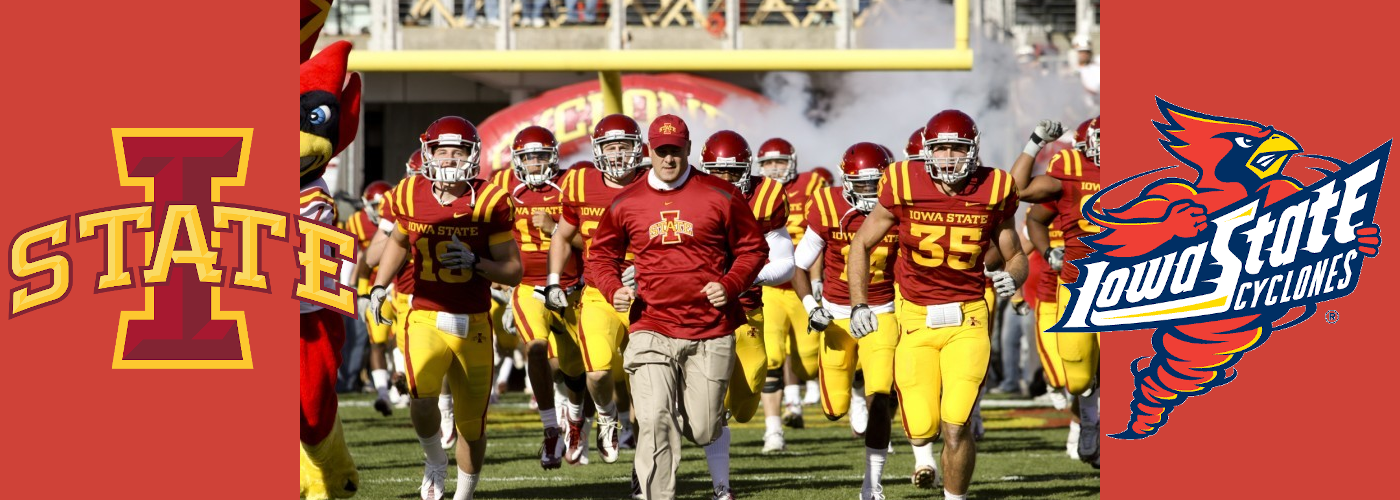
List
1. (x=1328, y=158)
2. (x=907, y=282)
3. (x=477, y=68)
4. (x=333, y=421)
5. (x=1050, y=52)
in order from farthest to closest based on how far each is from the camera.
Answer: (x=1050, y=52), (x=477, y=68), (x=907, y=282), (x=333, y=421), (x=1328, y=158)

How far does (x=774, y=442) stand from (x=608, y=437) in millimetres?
1439

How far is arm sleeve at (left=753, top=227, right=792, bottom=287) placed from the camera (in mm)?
9180

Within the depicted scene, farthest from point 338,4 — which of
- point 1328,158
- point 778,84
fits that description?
point 1328,158

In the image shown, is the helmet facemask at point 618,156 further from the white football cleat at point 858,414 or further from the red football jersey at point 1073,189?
the white football cleat at point 858,414

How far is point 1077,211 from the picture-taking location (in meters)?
11.1

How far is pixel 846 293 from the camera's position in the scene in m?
10.8

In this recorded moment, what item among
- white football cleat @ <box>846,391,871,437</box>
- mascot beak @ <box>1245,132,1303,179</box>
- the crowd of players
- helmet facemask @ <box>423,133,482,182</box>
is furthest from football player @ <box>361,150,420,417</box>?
mascot beak @ <box>1245,132,1303,179</box>

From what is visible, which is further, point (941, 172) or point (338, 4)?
point (338, 4)

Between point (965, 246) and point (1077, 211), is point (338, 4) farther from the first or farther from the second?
point (965, 246)

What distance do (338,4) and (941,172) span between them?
1379 centimetres

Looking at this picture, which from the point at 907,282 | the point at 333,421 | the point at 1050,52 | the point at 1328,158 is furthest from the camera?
the point at 1050,52

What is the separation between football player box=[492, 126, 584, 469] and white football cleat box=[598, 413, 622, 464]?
0.69ft

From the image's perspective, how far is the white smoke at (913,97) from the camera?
20547mm

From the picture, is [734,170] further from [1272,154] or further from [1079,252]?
[1272,154]
